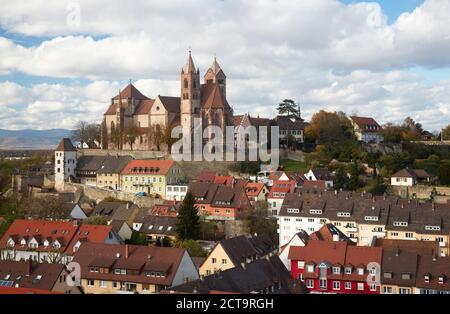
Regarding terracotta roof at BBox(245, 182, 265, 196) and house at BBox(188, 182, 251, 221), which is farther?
terracotta roof at BBox(245, 182, 265, 196)

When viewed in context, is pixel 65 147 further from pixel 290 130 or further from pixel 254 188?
pixel 290 130

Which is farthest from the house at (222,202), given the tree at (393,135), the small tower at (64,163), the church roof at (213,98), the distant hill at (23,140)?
the distant hill at (23,140)

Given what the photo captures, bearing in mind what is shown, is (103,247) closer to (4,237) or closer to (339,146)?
(4,237)

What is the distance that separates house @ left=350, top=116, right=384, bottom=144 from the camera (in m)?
81.4

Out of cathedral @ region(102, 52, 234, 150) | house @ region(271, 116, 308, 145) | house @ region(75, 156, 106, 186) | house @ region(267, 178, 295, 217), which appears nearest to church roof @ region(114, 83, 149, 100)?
cathedral @ region(102, 52, 234, 150)

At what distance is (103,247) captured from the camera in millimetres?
35438

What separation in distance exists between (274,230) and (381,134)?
37.0m

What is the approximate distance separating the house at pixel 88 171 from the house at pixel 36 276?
34.7 meters

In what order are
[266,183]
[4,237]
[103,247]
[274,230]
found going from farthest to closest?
[266,183], [274,230], [4,237], [103,247]

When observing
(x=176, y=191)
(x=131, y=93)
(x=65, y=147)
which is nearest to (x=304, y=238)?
(x=176, y=191)

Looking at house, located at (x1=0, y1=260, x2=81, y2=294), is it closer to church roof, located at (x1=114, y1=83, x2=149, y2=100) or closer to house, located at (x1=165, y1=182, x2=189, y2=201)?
house, located at (x1=165, y1=182, x2=189, y2=201)

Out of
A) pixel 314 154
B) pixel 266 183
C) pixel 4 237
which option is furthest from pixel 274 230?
pixel 314 154

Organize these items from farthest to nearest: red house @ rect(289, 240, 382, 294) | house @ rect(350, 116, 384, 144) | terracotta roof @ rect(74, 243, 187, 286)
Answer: house @ rect(350, 116, 384, 144)
red house @ rect(289, 240, 382, 294)
terracotta roof @ rect(74, 243, 187, 286)

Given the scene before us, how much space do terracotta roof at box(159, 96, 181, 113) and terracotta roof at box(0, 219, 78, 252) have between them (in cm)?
3733
